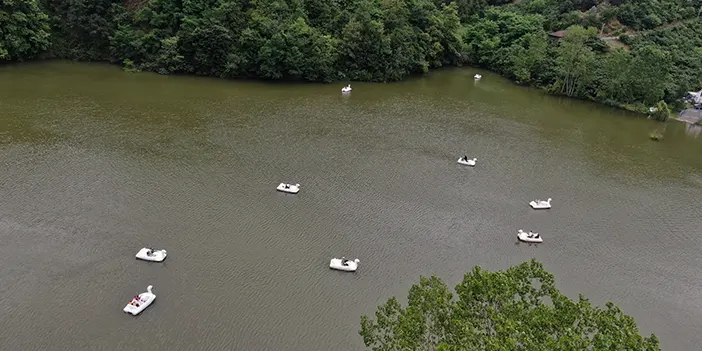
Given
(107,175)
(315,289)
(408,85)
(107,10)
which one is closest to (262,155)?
(107,175)

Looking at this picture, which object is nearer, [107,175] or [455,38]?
[107,175]

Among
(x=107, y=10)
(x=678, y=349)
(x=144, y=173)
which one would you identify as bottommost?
(x=678, y=349)

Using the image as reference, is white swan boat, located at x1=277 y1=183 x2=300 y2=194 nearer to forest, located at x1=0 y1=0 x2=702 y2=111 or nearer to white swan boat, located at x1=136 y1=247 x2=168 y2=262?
white swan boat, located at x1=136 y1=247 x2=168 y2=262

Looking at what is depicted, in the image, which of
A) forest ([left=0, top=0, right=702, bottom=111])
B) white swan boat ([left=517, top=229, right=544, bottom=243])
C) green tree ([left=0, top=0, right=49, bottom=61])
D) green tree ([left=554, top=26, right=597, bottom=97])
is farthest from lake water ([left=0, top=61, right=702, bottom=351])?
green tree ([left=554, top=26, right=597, bottom=97])

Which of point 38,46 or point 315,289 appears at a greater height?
point 38,46

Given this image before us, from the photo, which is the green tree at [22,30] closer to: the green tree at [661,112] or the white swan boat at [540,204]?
the white swan boat at [540,204]

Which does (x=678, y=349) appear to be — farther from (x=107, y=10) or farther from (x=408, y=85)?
(x=107, y=10)
